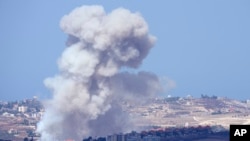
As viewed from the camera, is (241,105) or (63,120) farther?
(241,105)

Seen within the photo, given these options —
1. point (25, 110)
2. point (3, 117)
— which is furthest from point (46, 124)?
point (25, 110)

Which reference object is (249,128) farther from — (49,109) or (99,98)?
(49,109)

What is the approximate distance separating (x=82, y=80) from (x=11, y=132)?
32.7m

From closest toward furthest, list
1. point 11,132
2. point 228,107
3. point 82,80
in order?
point 82,80
point 11,132
point 228,107

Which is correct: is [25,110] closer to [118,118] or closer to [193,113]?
[193,113]

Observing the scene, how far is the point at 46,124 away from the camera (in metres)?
66.2

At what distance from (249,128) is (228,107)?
11891cm

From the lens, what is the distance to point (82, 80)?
6097 centimetres

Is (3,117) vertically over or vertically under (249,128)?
over

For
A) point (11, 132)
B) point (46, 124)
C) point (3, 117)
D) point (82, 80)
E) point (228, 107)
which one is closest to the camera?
point (82, 80)

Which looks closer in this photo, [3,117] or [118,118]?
[118,118]

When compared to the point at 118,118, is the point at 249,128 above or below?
below

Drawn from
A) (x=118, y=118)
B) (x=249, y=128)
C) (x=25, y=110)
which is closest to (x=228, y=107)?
(x=25, y=110)

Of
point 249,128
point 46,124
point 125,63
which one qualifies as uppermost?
point 125,63
